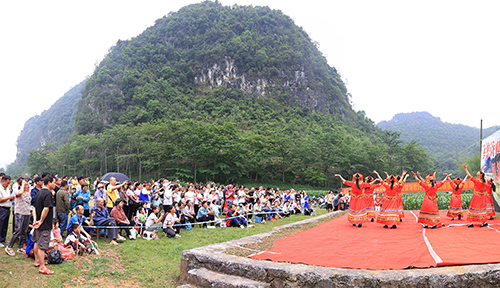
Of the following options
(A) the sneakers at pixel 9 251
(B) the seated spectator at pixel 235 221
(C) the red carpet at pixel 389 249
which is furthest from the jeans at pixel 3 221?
(B) the seated spectator at pixel 235 221

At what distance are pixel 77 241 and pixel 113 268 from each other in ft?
3.16

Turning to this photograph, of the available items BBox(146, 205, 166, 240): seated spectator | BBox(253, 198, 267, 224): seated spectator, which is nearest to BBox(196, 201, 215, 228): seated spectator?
BBox(146, 205, 166, 240): seated spectator

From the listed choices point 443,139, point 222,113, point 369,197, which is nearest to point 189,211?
point 369,197

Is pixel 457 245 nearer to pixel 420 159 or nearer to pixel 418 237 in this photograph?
pixel 418 237

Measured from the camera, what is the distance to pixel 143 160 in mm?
37031

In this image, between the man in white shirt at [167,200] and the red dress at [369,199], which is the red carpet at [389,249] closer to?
the red dress at [369,199]

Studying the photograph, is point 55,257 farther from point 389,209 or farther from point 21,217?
point 389,209

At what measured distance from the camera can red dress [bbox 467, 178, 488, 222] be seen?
848 centimetres

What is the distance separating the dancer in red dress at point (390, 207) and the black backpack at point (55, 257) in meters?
8.01

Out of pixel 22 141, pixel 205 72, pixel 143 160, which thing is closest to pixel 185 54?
pixel 205 72

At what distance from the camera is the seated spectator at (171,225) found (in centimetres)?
812

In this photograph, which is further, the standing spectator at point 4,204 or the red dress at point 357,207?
the red dress at point 357,207

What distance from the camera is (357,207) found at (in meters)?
9.14

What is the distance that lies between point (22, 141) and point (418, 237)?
126900 millimetres
